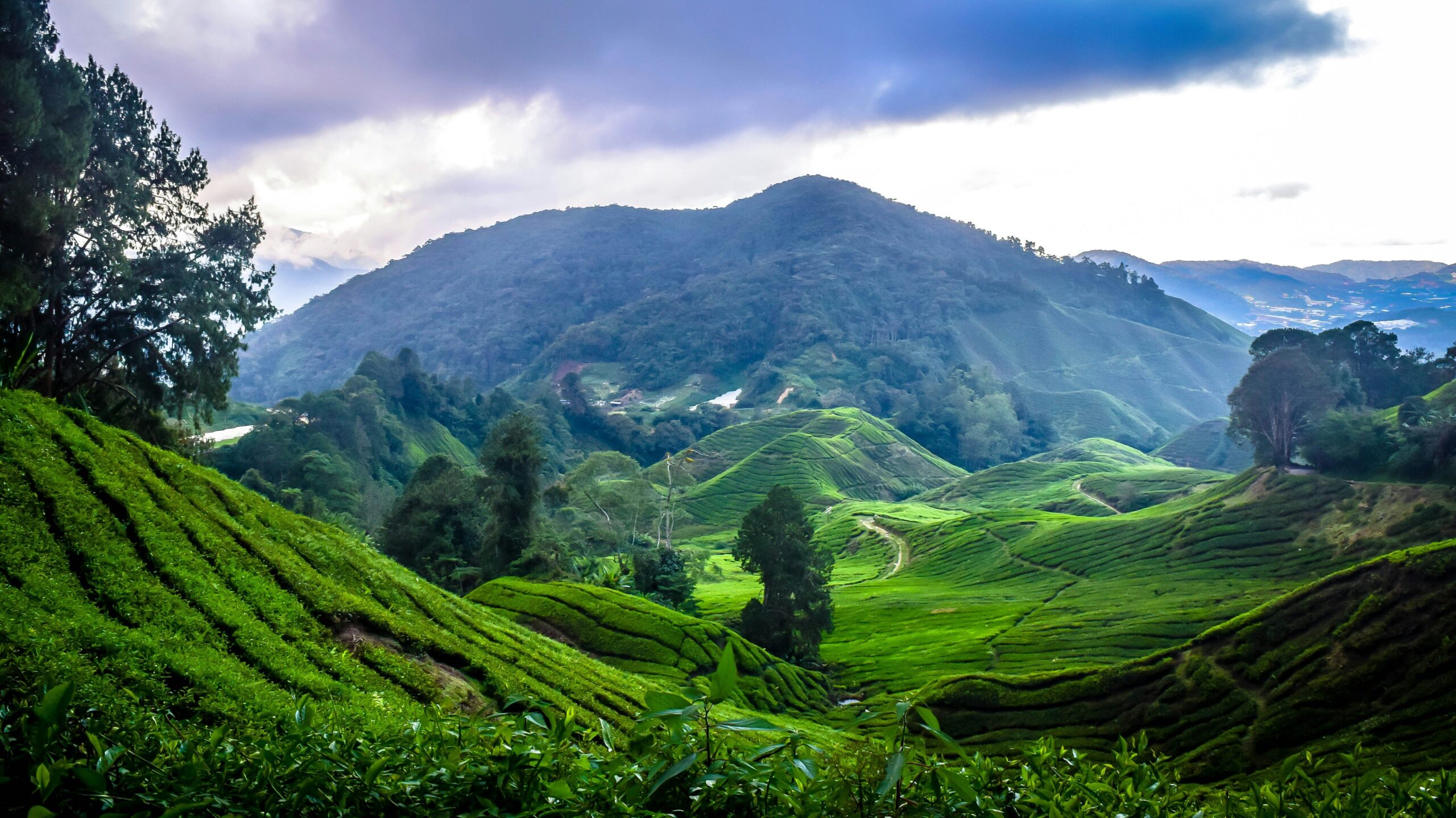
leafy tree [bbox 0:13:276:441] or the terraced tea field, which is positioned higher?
leafy tree [bbox 0:13:276:441]

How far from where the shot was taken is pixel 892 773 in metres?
2.12

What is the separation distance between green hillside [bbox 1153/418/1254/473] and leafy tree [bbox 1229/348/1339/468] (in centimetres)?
6559

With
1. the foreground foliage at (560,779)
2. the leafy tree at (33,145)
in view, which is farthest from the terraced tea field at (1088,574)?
the leafy tree at (33,145)

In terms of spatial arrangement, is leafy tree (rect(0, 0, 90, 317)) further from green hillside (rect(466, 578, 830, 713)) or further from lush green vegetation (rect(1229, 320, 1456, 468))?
lush green vegetation (rect(1229, 320, 1456, 468))

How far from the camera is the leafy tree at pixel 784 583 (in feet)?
94.2

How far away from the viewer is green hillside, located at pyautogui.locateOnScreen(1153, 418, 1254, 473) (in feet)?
359

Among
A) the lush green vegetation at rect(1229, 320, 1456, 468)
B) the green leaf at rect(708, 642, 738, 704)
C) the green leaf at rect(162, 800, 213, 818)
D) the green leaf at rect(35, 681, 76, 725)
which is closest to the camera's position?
the green leaf at rect(162, 800, 213, 818)

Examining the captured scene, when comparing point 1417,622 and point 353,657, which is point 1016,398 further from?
point 353,657

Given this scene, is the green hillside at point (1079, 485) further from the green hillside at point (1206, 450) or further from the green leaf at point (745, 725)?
the green leaf at point (745, 725)

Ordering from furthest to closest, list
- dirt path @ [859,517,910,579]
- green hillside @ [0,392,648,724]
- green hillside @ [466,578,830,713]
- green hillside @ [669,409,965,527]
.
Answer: green hillside @ [669,409,965,527] → dirt path @ [859,517,910,579] → green hillside @ [466,578,830,713] → green hillside @ [0,392,648,724]

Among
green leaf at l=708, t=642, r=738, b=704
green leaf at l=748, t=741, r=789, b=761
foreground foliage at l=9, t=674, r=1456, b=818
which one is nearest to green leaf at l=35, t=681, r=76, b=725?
foreground foliage at l=9, t=674, r=1456, b=818

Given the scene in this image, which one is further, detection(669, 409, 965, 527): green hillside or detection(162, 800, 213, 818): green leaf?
detection(669, 409, 965, 527): green hillside

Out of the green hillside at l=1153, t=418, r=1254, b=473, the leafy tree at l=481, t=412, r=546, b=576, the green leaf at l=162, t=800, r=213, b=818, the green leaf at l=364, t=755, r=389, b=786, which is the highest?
the green leaf at l=162, t=800, r=213, b=818

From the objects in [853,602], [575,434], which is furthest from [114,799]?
[575,434]
